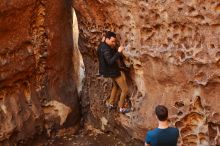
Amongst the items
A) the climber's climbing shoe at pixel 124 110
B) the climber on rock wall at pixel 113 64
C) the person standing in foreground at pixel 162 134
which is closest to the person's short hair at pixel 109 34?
the climber on rock wall at pixel 113 64

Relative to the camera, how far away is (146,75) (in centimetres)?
718

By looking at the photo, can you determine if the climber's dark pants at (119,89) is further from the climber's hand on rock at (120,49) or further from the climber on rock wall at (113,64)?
the climber's hand on rock at (120,49)

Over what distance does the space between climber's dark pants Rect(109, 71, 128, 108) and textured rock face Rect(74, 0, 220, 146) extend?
4.7 inches

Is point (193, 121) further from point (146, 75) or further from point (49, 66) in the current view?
point (49, 66)

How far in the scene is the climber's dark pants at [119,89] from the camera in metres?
7.50

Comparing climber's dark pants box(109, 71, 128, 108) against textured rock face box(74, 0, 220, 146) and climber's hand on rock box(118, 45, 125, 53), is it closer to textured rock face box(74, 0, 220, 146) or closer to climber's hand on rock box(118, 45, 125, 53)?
textured rock face box(74, 0, 220, 146)

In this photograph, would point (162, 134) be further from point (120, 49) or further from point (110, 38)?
point (110, 38)

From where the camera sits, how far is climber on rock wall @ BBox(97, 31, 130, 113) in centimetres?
724

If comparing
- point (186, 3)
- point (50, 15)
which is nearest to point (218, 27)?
point (186, 3)

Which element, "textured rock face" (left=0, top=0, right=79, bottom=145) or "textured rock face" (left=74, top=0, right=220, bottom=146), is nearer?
"textured rock face" (left=74, top=0, right=220, bottom=146)

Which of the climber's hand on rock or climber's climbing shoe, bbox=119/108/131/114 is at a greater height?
the climber's hand on rock

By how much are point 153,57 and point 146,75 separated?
0.36 metres

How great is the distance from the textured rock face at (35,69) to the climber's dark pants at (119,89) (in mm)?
998

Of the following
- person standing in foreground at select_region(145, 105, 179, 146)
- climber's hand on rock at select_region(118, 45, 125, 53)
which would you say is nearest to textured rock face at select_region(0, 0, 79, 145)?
climber's hand on rock at select_region(118, 45, 125, 53)
